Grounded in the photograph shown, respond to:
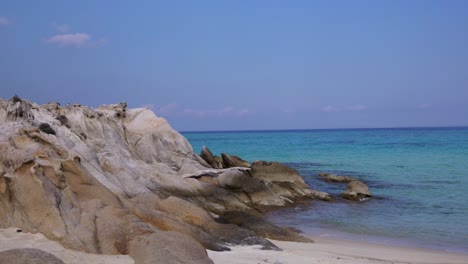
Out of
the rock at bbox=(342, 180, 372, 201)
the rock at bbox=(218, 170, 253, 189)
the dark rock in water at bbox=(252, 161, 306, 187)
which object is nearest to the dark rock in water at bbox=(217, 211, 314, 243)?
the rock at bbox=(218, 170, 253, 189)

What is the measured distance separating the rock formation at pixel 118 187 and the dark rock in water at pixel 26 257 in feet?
4.87

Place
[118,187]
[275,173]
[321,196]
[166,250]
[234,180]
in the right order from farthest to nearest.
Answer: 1. [275,173]
2. [321,196]
3. [234,180]
4. [118,187]
5. [166,250]

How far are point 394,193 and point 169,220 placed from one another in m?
16.2

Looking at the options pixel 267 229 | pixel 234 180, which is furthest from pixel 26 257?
pixel 234 180

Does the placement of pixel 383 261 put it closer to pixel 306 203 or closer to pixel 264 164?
pixel 306 203

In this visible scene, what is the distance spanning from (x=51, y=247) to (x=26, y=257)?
1.93m

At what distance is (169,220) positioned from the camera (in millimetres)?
10414

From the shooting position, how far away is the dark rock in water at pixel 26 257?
7121 millimetres

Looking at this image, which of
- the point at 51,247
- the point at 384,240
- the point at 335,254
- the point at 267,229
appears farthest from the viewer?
the point at 384,240

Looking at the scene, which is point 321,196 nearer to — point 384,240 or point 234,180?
point 234,180

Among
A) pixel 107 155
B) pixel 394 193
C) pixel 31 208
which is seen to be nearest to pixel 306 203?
pixel 394 193

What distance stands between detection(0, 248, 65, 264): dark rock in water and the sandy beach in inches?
42.5

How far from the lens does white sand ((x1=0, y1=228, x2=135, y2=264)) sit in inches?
335

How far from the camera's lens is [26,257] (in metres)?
7.20
